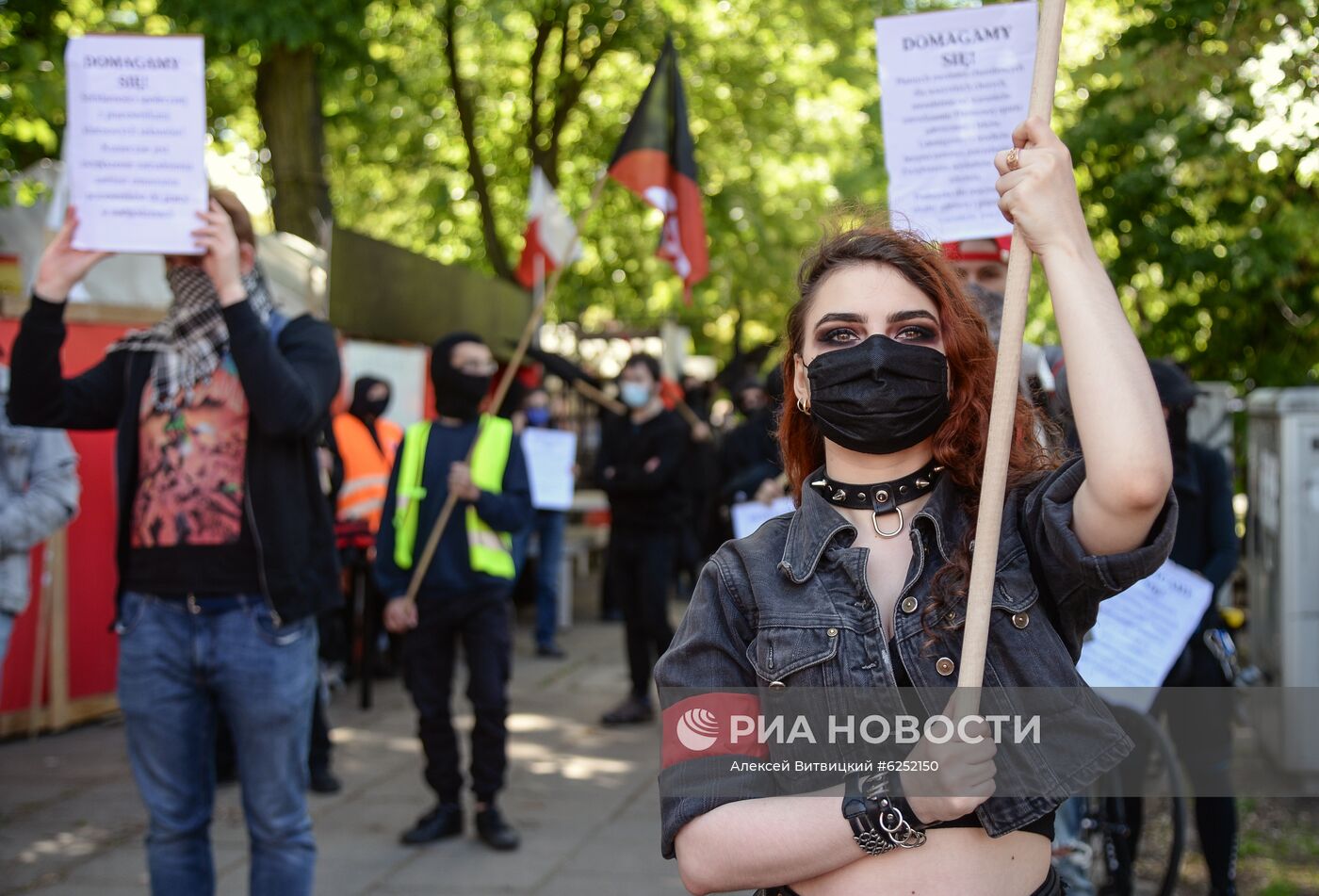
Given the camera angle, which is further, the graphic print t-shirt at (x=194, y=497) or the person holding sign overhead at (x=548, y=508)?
the person holding sign overhead at (x=548, y=508)

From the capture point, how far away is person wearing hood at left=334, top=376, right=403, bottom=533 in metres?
8.33

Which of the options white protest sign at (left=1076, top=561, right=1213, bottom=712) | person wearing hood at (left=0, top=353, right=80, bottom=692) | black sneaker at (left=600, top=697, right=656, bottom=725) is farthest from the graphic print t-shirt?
black sneaker at (left=600, top=697, right=656, bottom=725)

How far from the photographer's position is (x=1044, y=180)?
1799 mm

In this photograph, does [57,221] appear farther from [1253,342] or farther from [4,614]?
[1253,342]

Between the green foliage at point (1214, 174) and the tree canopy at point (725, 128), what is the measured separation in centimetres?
2

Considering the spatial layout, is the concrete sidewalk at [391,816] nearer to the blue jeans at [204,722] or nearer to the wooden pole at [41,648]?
the wooden pole at [41,648]

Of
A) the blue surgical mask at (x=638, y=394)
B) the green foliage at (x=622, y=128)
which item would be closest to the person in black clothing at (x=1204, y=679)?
the blue surgical mask at (x=638, y=394)

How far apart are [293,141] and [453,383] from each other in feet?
21.8

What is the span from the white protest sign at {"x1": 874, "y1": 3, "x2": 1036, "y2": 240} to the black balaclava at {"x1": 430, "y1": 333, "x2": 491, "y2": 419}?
2.51 meters

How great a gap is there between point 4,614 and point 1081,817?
3756 millimetres

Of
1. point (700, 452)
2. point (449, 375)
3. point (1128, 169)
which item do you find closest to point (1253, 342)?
point (1128, 169)

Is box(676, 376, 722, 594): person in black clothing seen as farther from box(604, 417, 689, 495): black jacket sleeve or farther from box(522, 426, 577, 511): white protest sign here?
box(522, 426, 577, 511): white protest sign

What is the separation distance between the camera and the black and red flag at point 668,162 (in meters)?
6.23

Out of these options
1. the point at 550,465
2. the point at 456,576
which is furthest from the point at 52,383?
the point at 550,465
